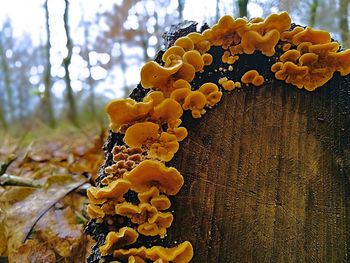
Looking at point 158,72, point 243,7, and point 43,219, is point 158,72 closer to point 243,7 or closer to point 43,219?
point 43,219

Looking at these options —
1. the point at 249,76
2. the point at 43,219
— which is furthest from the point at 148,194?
the point at 43,219

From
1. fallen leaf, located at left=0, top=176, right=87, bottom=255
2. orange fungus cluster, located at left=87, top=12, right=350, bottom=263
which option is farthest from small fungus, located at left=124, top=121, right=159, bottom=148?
fallen leaf, located at left=0, top=176, right=87, bottom=255

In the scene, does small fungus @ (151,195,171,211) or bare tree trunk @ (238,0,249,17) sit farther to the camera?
bare tree trunk @ (238,0,249,17)

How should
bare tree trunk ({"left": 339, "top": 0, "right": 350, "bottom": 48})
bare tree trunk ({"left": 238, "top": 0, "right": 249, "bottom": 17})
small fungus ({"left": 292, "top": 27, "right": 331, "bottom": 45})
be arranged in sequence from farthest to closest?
bare tree trunk ({"left": 339, "top": 0, "right": 350, "bottom": 48}) → bare tree trunk ({"left": 238, "top": 0, "right": 249, "bottom": 17}) → small fungus ({"left": 292, "top": 27, "right": 331, "bottom": 45})

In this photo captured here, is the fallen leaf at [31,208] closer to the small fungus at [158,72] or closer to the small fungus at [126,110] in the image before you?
the small fungus at [126,110]

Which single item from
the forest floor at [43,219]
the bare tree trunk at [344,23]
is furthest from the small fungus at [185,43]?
the bare tree trunk at [344,23]

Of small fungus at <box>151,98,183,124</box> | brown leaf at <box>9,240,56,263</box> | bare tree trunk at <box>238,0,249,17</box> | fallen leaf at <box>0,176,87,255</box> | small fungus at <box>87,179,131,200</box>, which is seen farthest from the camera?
bare tree trunk at <box>238,0,249,17</box>

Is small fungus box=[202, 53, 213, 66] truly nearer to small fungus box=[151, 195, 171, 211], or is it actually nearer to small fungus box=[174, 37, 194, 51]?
small fungus box=[174, 37, 194, 51]
